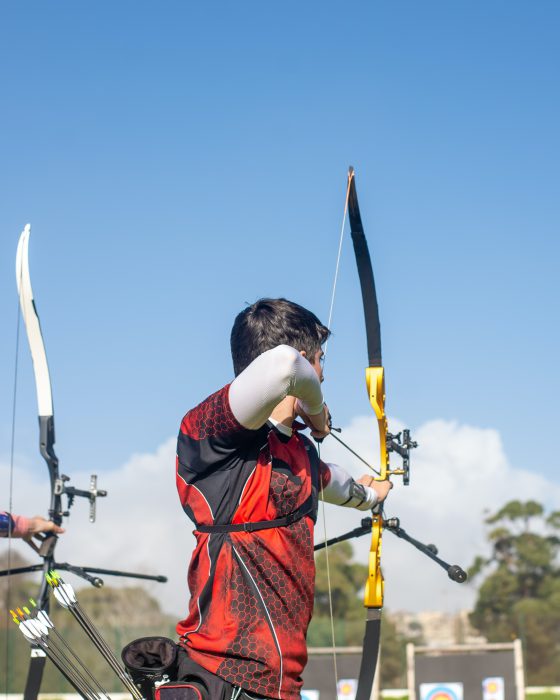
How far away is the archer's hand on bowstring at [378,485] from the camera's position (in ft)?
9.07

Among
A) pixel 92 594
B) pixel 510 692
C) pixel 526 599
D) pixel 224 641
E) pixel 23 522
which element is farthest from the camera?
pixel 92 594

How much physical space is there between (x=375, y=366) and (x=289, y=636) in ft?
4.52

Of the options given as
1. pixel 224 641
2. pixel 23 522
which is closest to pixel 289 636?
pixel 224 641

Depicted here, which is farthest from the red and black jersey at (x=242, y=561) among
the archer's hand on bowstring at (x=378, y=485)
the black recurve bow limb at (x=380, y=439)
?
the black recurve bow limb at (x=380, y=439)

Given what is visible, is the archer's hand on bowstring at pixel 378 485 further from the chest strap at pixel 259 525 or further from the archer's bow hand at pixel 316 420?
the chest strap at pixel 259 525

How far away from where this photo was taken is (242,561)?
6.02 feet

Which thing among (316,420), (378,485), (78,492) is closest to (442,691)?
(78,492)

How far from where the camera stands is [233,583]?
1821mm

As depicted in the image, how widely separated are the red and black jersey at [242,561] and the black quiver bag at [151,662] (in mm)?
41

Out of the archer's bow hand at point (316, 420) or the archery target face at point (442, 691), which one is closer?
the archer's bow hand at point (316, 420)

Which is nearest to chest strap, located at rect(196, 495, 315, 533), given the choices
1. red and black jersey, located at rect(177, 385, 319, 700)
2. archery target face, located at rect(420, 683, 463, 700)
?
red and black jersey, located at rect(177, 385, 319, 700)

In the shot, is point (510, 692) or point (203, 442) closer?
point (203, 442)

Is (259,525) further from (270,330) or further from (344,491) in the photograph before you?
(344,491)

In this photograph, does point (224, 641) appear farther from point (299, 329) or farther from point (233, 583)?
point (299, 329)
